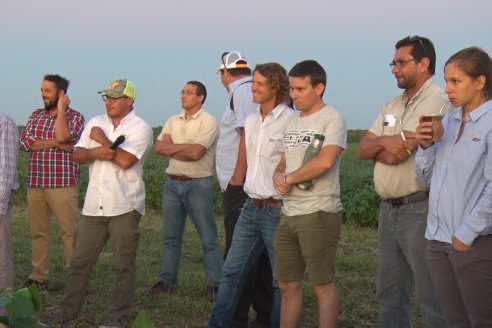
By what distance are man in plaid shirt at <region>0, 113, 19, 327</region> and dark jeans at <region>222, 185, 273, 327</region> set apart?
5.82 feet

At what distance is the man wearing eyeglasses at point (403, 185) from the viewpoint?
505 centimetres

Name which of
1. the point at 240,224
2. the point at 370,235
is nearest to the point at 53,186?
the point at 240,224

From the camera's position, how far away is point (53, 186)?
8.18 metres

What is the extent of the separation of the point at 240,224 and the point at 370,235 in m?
6.77

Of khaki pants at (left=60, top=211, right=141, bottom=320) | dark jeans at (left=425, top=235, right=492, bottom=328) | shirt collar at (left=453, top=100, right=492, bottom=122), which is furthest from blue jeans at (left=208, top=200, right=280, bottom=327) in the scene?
shirt collar at (left=453, top=100, right=492, bottom=122)

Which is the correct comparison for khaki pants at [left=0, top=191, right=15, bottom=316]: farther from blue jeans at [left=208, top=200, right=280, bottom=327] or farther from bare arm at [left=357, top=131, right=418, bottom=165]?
bare arm at [left=357, top=131, right=418, bottom=165]

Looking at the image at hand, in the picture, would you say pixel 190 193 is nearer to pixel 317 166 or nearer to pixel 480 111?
pixel 317 166

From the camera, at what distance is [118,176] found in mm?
6703

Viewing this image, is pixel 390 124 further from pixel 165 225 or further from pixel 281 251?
pixel 165 225

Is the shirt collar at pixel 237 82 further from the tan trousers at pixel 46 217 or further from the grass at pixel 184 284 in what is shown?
the tan trousers at pixel 46 217

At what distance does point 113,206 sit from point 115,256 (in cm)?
42

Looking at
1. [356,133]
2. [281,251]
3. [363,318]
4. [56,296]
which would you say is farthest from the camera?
[356,133]

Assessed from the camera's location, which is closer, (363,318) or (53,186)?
(363,318)

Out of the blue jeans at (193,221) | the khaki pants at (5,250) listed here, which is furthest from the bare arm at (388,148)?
the khaki pants at (5,250)
